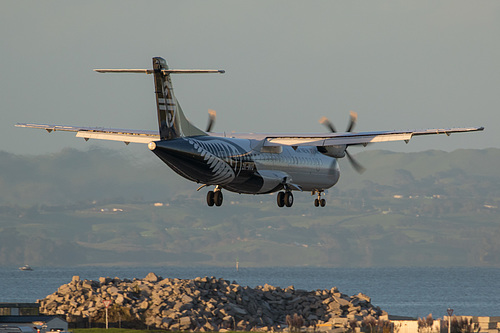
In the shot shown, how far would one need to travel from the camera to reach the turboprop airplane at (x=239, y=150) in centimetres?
4319

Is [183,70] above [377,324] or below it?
above

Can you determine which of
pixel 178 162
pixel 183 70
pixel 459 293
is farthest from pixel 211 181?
pixel 459 293

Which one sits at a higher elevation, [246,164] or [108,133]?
[108,133]

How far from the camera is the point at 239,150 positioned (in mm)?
46281

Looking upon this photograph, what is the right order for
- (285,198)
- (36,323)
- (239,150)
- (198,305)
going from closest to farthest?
(239,150)
(285,198)
(36,323)
(198,305)

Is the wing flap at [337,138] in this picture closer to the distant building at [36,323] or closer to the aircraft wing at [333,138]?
the aircraft wing at [333,138]

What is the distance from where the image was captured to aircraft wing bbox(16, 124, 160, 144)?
1988 inches

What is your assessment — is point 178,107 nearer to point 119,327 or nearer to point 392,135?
point 392,135

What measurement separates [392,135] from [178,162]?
456 inches

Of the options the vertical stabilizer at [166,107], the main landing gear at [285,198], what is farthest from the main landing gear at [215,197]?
the vertical stabilizer at [166,107]

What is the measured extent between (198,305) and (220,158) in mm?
29718

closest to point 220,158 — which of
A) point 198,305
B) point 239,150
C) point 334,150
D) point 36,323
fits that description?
point 239,150

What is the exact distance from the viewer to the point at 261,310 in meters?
75.6

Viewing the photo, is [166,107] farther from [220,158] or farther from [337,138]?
[337,138]
